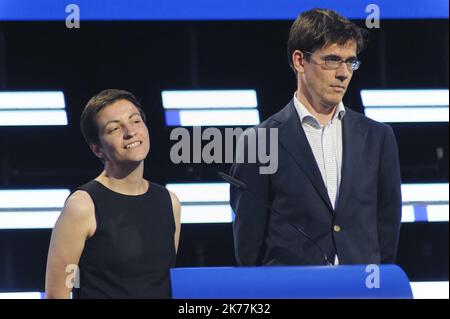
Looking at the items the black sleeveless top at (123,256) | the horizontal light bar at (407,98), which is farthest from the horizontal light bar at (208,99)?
the black sleeveless top at (123,256)

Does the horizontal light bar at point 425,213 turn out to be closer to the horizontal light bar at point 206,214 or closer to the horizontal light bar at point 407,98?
the horizontal light bar at point 407,98

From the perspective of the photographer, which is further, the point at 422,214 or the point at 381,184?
the point at 422,214

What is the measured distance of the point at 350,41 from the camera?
8.41ft

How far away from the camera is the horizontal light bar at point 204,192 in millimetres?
4254

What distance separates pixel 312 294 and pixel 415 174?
9.88 ft

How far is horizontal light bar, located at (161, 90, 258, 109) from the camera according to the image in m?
4.37

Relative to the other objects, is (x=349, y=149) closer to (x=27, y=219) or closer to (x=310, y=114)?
(x=310, y=114)

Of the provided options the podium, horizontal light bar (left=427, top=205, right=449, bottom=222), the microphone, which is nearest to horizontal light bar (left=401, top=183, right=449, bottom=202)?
horizontal light bar (left=427, top=205, right=449, bottom=222)

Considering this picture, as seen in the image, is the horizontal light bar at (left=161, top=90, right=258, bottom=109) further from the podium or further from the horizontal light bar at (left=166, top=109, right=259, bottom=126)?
the podium

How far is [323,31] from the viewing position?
2607 mm

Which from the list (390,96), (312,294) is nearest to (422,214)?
(390,96)

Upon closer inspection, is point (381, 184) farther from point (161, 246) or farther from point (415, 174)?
point (415, 174)

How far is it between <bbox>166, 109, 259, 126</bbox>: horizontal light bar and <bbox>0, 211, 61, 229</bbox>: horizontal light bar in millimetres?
751

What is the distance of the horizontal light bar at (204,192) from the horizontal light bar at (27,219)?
622 millimetres
